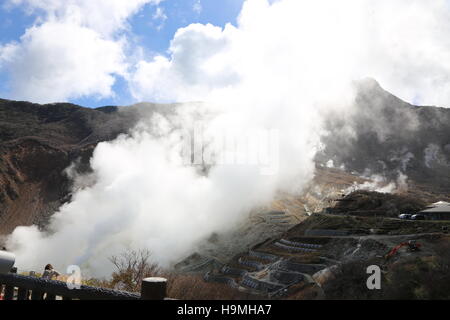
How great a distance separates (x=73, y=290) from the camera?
4621mm

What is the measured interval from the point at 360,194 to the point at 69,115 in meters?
86.7

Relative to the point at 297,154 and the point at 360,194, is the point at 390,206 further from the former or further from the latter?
the point at 297,154

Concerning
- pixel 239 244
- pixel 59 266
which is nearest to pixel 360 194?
pixel 239 244

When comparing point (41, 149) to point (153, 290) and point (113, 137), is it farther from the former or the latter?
point (153, 290)

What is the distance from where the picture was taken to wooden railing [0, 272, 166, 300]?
4.11 metres

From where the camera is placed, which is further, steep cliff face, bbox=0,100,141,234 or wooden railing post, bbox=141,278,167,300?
steep cliff face, bbox=0,100,141,234

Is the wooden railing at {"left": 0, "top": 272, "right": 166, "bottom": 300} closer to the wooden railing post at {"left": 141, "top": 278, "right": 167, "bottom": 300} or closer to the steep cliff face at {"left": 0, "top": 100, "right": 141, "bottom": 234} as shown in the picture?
the wooden railing post at {"left": 141, "top": 278, "right": 167, "bottom": 300}

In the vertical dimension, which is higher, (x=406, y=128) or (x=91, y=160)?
(x=406, y=128)

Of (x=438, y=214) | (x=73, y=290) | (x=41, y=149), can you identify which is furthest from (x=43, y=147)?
(x=73, y=290)

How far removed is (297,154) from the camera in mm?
96312

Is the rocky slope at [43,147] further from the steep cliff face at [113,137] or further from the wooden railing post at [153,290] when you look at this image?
the wooden railing post at [153,290]

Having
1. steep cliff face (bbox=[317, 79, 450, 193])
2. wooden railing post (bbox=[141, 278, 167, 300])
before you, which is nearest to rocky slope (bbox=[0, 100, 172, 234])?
steep cliff face (bbox=[317, 79, 450, 193])

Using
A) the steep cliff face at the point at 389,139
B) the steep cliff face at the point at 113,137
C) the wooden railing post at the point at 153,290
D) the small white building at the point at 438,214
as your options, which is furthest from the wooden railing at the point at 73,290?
the steep cliff face at the point at 389,139

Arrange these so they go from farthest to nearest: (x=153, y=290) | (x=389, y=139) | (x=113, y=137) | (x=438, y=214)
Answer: (x=389, y=139)
(x=113, y=137)
(x=438, y=214)
(x=153, y=290)
